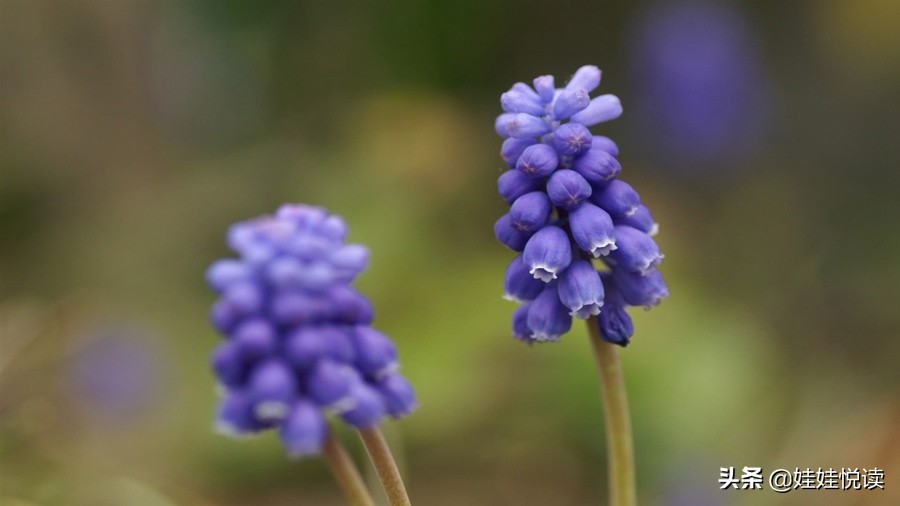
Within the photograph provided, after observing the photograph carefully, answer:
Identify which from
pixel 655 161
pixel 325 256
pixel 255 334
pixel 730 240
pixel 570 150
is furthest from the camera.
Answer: pixel 655 161

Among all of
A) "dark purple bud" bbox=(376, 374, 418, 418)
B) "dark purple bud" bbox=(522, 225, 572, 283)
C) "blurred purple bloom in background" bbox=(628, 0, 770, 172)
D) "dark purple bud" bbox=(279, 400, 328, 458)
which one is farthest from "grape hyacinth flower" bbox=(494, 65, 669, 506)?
"blurred purple bloom in background" bbox=(628, 0, 770, 172)

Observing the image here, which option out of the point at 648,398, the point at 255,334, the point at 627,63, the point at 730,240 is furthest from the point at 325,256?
the point at 627,63

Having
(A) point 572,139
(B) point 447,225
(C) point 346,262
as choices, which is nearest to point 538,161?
(A) point 572,139

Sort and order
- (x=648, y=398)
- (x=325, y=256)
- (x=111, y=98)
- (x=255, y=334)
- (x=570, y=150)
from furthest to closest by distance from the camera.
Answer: (x=111, y=98), (x=648, y=398), (x=570, y=150), (x=325, y=256), (x=255, y=334)

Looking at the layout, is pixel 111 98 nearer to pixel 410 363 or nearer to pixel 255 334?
pixel 410 363

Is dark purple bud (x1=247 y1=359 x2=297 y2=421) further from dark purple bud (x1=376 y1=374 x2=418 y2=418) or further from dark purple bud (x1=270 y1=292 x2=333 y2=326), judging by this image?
dark purple bud (x1=376 y1=374 x2=418 y2=418)

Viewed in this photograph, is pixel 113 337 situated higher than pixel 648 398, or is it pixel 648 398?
pixel 113 337
